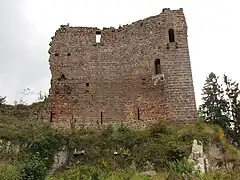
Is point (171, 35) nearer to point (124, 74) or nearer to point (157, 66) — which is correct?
point (157, 66)

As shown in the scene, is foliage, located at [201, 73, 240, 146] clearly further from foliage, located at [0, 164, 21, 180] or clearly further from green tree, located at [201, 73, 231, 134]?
foliage, located at [0, 164, 21, 180]

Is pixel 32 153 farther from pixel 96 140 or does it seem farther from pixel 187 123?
pixel 187 123

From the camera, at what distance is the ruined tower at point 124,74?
22.6 m

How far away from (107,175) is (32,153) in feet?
13.4

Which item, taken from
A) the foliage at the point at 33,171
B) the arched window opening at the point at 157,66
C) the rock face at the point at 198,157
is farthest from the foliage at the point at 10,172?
the arched window opening at the point at 157,66

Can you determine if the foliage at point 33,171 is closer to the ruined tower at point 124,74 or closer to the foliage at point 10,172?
the foliage at point 10,172

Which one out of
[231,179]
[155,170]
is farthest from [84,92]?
[231,179]

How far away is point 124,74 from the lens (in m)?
23.9

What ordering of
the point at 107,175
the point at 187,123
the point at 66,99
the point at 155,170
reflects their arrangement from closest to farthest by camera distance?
1. the point at 107,175
2. the point at 155,170
3. the point at 187,123
4. the point at 66,99

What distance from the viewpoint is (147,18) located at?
24344 mm

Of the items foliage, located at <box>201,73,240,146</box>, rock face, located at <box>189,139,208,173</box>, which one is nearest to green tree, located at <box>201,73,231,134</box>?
foliage, located at <box>201,73,240,146</box>

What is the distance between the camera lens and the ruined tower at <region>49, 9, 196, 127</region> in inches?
891

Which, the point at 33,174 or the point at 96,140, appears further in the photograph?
the point at 96,140

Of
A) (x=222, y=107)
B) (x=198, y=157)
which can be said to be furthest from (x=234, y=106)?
(x=198, y=157)
